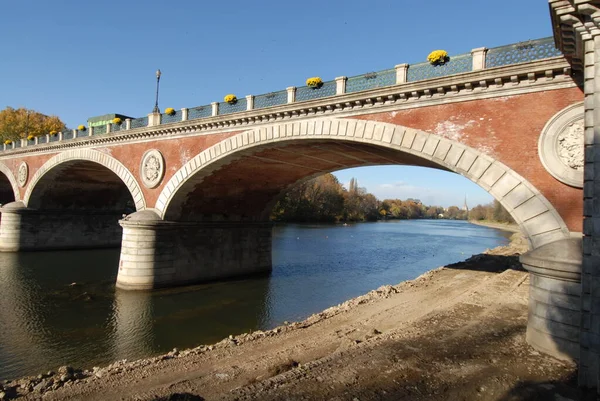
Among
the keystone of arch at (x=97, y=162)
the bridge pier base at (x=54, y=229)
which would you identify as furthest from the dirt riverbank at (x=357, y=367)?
the bridge pier base at (x=54, y=229)

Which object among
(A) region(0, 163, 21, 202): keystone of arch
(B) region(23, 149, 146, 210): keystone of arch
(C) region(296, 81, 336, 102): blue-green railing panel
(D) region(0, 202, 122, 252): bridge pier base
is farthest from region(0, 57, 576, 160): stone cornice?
(A) region(0, 163, 21, 202): keystone of arch

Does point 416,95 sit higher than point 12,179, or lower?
higher

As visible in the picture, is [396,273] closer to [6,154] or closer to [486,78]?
[486,78]

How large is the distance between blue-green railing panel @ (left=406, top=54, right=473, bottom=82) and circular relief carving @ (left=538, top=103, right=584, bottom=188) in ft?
8.90

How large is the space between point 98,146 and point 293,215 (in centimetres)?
4663

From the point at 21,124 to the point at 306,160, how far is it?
168 ft

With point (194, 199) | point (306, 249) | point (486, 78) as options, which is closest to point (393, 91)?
point (486, 78)

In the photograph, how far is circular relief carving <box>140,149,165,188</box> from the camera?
18578 millimetres

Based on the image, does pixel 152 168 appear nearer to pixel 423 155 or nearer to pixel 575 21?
pixel 423 155

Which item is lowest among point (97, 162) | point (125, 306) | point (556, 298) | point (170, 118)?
point (125, 306)

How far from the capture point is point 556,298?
7.85 meters

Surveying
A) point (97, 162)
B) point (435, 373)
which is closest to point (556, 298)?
point (435, 373)

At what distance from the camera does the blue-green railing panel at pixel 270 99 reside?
14768 mm

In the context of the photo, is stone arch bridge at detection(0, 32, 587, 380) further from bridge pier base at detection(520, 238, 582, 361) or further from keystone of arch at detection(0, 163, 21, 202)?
keystone of arch at detection(0, 163, 21, 202)
